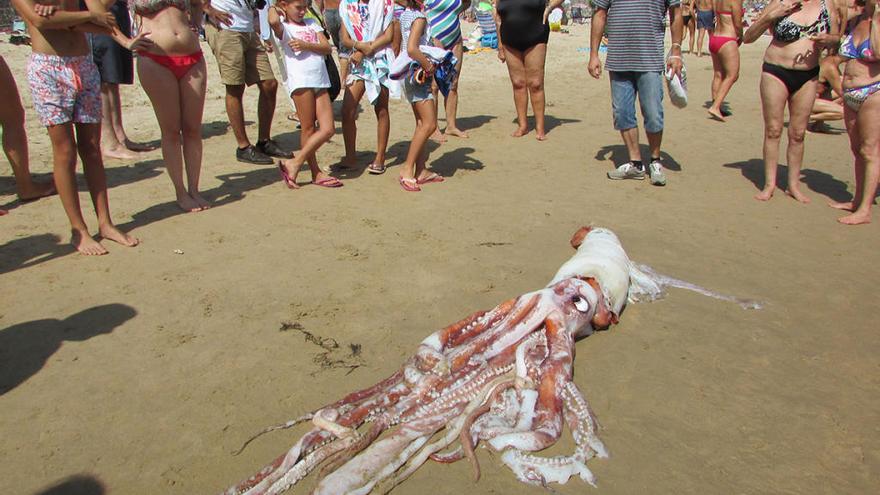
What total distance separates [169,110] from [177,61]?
0.39m

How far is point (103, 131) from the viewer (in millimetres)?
6824

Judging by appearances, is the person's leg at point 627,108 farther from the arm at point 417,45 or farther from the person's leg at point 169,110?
the person's leg at point 169,110

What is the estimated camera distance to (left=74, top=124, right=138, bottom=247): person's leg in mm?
4469

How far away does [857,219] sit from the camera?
17.4 ft

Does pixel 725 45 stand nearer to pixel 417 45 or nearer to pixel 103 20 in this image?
pixel 417 45

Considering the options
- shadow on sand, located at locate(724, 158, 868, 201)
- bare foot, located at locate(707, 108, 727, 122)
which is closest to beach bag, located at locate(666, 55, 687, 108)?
shadow on sand, located at locate(724, 158, 868, 201)

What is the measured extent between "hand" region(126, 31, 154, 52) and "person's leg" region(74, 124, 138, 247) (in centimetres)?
62

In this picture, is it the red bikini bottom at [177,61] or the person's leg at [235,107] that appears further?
the person's leg at [235,107]

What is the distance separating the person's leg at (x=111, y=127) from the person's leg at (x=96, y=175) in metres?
2.40

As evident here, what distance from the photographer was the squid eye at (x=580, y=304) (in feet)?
10.7

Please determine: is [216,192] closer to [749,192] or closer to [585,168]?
[585,168]

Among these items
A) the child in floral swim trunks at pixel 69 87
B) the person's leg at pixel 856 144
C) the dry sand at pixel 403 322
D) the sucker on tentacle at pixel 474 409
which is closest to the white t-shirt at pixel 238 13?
the dry sand at pixel 403 322

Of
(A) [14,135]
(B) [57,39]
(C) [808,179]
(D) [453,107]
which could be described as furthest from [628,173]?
(A) [14,135]

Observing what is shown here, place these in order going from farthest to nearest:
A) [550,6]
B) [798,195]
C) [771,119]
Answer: [550,6] < [798,195] < [771,119]
